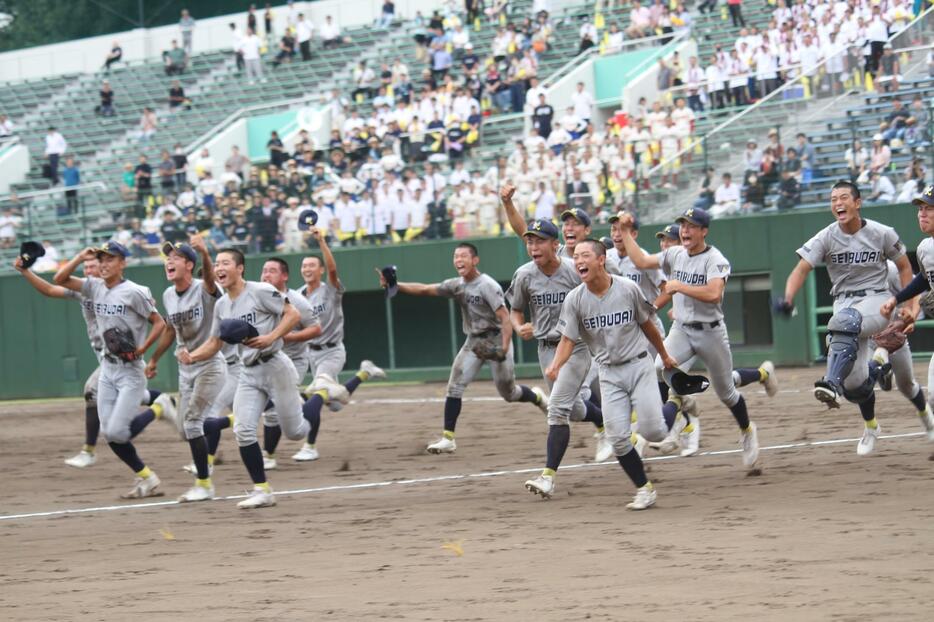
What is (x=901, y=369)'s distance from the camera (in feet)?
38.8

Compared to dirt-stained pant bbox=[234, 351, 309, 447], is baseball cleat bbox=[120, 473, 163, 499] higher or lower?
lower

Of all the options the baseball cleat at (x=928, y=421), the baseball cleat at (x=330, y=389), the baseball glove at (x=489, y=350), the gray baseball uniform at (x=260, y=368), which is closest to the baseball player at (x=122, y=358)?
the gray baseball uniform at (x=260, y=368)

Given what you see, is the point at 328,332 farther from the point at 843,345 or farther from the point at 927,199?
the point at 927,199

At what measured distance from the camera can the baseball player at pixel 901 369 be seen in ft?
38.6

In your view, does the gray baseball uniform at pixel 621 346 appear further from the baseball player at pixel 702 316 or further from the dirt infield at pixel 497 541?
the baseball player at pixel 702 316

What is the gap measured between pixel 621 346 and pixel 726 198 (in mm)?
14447

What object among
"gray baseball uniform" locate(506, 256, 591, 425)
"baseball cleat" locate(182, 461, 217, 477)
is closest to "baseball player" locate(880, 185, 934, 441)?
"gray baseball uniform" locate(506, 256, 591, 425)

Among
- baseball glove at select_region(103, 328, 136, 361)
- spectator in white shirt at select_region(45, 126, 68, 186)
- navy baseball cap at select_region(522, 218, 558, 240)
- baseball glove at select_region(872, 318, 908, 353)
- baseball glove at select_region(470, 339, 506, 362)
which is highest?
spectator in white shirt at select_region(45, 126, 68, 186)

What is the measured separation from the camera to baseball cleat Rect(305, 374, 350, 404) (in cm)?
1450

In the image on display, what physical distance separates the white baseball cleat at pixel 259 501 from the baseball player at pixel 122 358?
5.01 ft

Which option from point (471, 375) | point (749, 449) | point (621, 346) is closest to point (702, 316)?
point (749, 449)

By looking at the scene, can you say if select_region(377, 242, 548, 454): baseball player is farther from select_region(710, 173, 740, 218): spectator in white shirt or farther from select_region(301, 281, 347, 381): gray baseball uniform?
select_region(710, 173, 740, 218): spectator in white shirt

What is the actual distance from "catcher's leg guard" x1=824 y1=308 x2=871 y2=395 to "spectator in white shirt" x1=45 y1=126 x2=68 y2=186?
29.3 metres

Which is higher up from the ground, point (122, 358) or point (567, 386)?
point (122, 358)
